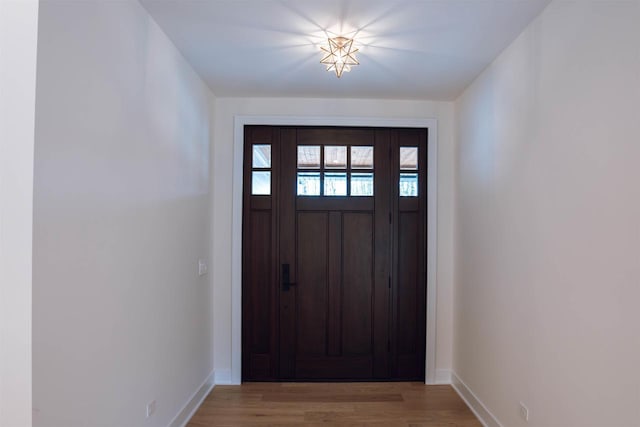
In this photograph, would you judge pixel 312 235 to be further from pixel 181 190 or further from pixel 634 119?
pixel 634 119

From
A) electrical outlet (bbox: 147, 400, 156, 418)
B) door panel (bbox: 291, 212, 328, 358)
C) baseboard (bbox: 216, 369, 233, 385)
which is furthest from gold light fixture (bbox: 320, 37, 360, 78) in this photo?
baseboard (bbox: 216, 369, 233, 385)

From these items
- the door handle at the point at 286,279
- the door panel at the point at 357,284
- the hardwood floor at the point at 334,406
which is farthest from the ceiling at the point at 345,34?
the hardwood floor at the point at 334,406

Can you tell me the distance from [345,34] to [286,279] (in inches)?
87.7

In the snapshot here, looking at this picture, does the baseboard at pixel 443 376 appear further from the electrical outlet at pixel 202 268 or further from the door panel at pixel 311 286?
the electrical outlet at pixel 202 268

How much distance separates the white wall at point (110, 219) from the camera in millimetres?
1400

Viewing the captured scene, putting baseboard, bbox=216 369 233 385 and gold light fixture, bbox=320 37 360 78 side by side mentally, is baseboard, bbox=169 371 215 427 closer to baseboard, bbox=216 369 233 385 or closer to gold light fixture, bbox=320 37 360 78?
baseboard, bbox=216 369 233 385

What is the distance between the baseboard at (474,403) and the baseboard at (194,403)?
2.20 metres

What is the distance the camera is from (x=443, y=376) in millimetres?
3656

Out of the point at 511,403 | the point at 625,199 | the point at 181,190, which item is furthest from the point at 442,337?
the point at 181,190

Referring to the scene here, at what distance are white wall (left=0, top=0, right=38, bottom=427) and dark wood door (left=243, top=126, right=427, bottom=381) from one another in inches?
121

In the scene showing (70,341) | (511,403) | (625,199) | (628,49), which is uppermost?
(628,49)

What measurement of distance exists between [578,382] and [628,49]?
1.47 metres

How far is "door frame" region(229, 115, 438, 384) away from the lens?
144 inches

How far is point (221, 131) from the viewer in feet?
12.2
